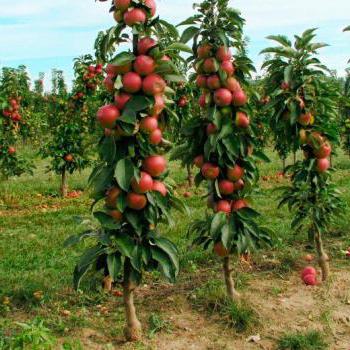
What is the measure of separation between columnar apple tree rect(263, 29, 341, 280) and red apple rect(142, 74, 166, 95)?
5.66 feet

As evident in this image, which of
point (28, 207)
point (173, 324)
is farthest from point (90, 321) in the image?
point (28, 207)

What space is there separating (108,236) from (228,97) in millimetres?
1641

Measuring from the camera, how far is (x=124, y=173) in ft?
12.1

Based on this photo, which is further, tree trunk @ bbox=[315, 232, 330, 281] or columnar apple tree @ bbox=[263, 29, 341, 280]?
tree trunk @ bbox=[315, 232, 330, 281]

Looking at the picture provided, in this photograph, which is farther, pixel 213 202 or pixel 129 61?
pixel 213 202

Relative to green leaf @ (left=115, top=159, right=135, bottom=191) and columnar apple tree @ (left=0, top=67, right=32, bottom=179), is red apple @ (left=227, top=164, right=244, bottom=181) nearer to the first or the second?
green leaf @ (left=115, top=159, right=135, bottom=191)

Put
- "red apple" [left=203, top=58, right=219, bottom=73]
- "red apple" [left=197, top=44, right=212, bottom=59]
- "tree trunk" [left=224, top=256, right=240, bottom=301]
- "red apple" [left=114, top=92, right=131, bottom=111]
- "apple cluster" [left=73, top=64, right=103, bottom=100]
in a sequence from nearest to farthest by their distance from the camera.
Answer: "red apple" [left=114, top=92, right=131, bottom=111] < "red apple" [left=203, top=58, right=219, bottom=73] < "red apple" [left=197, top=44, right=212, bottom=59] < "tree trunk" [left=224, top=256, right=240, bottom=301] < "apple cluster" [left=73, top=64, right=103, bottom=100]

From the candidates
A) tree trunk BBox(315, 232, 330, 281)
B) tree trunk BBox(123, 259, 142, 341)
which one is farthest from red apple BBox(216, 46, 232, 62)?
tree trunk BBox(315, 232, 330, 281)

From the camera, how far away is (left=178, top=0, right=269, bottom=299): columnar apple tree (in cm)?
451

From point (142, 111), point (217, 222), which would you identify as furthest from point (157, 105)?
point (217, 222)

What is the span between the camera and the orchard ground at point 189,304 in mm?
4283

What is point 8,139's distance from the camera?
11.4m

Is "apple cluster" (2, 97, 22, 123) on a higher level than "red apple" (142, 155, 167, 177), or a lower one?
higher

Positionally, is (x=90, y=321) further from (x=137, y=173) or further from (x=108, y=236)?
(x=137, y=173)
